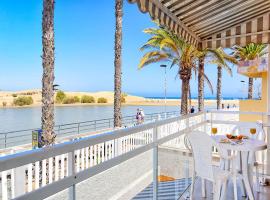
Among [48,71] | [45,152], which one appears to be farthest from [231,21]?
[48,71]

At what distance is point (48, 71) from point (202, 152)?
17.9 ft

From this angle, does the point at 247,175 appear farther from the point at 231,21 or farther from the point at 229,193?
the point at 231,21

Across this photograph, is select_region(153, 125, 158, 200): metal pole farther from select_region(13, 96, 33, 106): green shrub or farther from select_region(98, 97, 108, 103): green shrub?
select_region(98, 97, 108, 103): green shrub

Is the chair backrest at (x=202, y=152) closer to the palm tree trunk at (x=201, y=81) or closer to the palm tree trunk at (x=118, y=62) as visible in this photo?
the palm tree trunk at (x=118, y=62)

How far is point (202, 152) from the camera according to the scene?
2.86 metres

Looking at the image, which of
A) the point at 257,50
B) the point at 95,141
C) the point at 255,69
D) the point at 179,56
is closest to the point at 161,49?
the point at 179,56

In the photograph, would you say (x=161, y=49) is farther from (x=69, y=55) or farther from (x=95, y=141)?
(x=69, y=55)

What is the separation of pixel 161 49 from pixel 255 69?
457 centimetres

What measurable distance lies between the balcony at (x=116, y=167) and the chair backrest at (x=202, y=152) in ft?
0.95

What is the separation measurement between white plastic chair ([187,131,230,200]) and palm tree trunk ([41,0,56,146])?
17.3 feet

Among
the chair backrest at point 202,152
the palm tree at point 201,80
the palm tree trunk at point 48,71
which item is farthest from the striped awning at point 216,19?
the palm tree at point 201,80

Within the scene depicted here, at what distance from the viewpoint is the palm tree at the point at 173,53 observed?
12758 millimetres

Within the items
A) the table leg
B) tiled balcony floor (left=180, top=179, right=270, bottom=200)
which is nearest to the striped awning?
the table leg

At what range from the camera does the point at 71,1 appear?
158 ft
